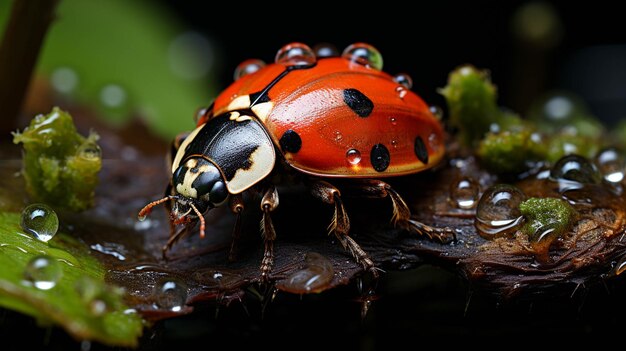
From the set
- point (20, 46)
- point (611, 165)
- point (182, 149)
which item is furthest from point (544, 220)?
point (20, 46)

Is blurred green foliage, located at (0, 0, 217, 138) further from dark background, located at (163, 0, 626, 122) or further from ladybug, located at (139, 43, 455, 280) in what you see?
ladybug, located at (139, 43, 455, 280)

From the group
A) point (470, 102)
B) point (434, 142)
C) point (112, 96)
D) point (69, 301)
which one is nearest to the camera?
point (69, 301)

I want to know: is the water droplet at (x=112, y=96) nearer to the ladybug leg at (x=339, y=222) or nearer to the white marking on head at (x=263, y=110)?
the white marking on head at (x=263, y=110)

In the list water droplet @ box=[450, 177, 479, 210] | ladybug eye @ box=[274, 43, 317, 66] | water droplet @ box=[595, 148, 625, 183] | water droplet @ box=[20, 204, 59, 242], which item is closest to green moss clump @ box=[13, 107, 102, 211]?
water droplet @ box=[20, 204, 59, 242]

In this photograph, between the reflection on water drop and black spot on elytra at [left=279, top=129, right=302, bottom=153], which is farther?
the reflection on water drop

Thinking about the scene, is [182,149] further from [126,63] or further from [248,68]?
[126,63]

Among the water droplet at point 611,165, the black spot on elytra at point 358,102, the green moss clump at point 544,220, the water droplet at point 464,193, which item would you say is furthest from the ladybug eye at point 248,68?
the water droplet at point 611,165
